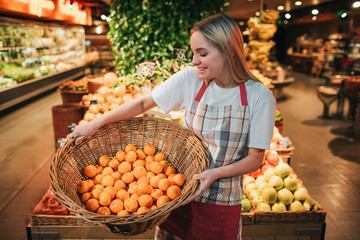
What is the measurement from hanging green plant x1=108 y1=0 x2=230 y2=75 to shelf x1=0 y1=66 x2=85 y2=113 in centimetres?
→ 382

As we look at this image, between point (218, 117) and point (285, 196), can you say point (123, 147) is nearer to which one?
point (218, 117)

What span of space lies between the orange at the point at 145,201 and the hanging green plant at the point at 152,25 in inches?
102

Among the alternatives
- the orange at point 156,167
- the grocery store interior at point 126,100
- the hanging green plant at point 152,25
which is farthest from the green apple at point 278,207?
the hanging green plant at point 152,25

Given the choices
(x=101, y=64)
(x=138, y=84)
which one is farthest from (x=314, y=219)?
(x=101, y=64)

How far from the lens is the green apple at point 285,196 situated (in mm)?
2527

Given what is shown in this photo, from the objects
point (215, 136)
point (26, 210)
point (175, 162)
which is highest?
point (215, 136)

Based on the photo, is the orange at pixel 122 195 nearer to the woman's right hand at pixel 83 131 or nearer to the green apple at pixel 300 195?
the woman's right hand at pixel 83 131

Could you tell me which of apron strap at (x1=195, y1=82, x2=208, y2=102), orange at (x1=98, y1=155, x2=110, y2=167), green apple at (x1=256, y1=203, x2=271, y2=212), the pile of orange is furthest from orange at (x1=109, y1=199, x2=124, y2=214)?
green apple at (x1=256, y1=203, x2=271, y2=212)

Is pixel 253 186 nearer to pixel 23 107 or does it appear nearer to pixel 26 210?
pixel 26 210

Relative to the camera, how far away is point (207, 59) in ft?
4.44

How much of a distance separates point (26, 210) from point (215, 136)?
2.70 m

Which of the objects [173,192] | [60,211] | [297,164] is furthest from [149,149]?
[297,164]

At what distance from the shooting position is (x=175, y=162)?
5.99 ft

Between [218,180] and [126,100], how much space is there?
259 cm
